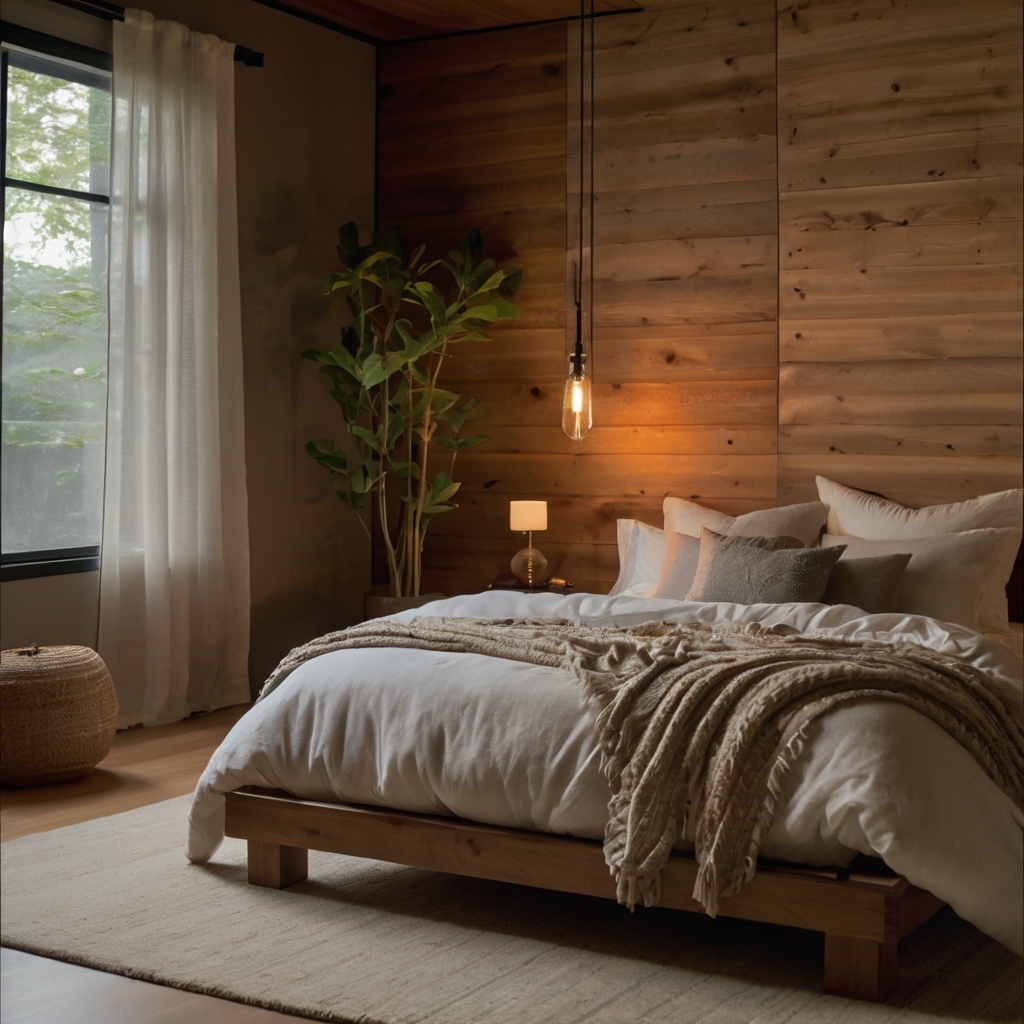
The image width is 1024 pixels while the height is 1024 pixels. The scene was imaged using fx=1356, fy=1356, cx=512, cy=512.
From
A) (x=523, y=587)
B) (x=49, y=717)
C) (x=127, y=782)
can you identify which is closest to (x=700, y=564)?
(x=523, y=587)

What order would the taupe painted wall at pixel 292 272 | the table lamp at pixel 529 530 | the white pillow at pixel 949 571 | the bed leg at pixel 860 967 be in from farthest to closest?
1. the taupe painted wall at pixel 292 272
2. the table lamp at pixel 529 530
3. the white pillow at pixel 949 571
4. the bed leg at pixel 860 967

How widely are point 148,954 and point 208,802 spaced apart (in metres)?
0.57

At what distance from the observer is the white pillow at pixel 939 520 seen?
440cm

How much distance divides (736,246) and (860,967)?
3389 millimetres

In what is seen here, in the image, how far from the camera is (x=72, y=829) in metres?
3.75

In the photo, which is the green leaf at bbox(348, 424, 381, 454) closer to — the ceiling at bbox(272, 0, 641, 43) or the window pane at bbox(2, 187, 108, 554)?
the window pane at bbox(2, 187, 108, 554)

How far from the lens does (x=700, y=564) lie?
4480mm

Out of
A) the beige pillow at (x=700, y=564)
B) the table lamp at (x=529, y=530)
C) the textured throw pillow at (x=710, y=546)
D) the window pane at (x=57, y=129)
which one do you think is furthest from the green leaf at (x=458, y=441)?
the window pane at (x=57, y=129)

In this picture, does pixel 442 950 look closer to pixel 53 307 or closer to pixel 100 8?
pixel 53 307

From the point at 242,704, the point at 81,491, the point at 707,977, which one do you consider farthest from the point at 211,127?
the point at 707,977

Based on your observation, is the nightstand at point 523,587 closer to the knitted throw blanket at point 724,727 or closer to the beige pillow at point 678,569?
the beige pillow at point 678,569

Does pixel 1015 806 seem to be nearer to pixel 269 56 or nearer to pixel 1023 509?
pixel 1023 509

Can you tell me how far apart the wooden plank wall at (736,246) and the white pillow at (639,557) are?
293mm

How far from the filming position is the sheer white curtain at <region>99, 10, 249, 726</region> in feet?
16.1
